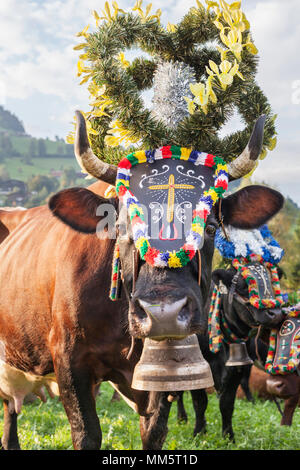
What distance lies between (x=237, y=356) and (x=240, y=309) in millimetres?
704

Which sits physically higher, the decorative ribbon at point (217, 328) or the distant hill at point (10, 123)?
the distant hill at point (10, 123)

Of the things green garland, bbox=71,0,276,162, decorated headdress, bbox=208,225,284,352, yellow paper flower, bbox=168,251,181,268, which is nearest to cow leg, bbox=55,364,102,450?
yellow paper flower, bbox=168,251,181,268

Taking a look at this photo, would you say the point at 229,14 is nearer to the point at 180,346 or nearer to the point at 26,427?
the point at 180,346

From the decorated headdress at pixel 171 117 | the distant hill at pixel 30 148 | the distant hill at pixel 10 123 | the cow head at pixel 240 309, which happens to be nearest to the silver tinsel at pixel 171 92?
the decorated headdress at pixel 171 117

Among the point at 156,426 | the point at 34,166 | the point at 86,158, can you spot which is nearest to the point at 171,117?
the point at 86,158

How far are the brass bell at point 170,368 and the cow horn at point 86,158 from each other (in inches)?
41.7

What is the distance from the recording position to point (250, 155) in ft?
9.55

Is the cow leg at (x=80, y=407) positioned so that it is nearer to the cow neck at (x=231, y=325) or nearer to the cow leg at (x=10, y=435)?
the cow leg at (x=10, y=435)

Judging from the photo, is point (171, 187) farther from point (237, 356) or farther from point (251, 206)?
point (237, 356)

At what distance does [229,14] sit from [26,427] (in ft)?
17.2

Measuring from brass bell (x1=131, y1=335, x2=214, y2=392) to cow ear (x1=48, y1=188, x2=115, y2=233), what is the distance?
986mm

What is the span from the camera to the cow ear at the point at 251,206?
10.4ft

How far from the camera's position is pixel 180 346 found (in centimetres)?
256

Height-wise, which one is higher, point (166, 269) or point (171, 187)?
point (171, 187)
